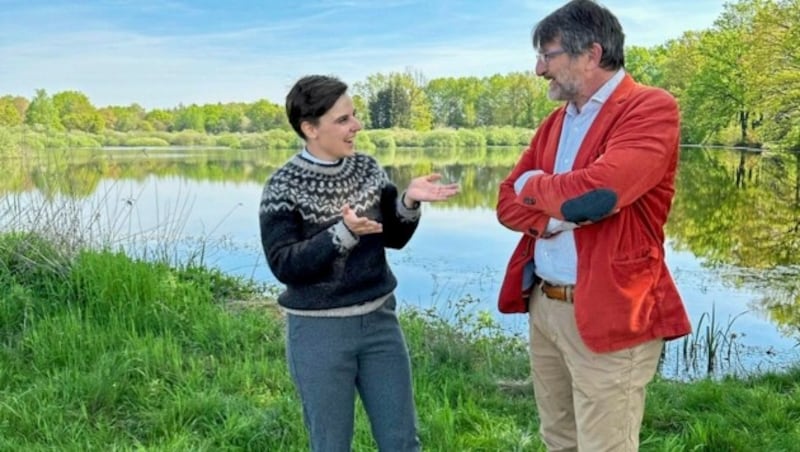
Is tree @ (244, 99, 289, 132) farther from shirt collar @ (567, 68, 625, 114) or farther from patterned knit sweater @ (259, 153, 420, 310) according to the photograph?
shirt collar @ (567, 68, 625, 114)

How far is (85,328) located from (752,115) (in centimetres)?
4112

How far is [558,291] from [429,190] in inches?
18.6

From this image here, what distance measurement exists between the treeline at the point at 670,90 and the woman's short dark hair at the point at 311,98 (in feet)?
23.4

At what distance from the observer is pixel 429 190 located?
1942mm

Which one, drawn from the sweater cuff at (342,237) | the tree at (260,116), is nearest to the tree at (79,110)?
the tree at (260,116)

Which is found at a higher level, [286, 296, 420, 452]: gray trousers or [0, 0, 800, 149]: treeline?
[0, 0, 800, 149]: treeline

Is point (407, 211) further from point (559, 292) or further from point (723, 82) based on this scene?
point (723, 82)

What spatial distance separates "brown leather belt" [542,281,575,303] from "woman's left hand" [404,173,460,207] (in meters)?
0.39

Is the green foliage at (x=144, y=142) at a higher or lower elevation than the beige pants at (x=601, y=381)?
higher

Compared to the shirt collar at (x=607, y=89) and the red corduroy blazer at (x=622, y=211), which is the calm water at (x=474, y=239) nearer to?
the red corduroy blazer at (x=622, y=211)

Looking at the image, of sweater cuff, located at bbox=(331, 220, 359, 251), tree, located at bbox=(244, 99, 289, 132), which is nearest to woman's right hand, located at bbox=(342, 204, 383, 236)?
sweater cuff, located at bbox=(331, 220, 359, 251)

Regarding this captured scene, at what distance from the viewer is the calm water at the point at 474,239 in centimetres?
618

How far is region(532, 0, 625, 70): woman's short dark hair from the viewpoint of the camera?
5.96 feet

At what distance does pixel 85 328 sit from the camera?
4.05 m
